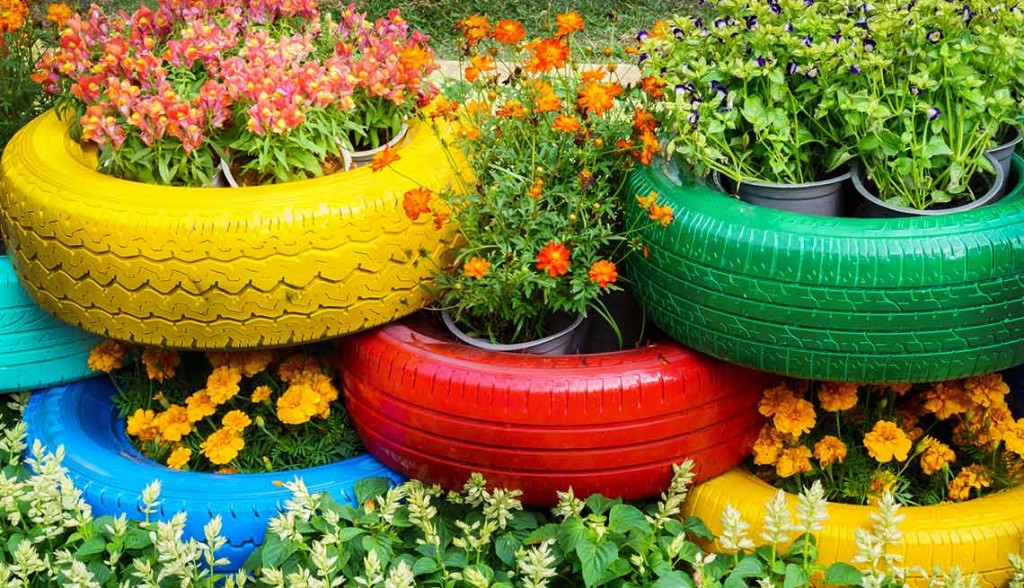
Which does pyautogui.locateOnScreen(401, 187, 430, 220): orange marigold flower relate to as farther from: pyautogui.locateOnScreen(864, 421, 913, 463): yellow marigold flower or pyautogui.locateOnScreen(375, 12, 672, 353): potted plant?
pyautogui.locateOnScreen(864, 421, 913, 463): yellow marigold flower

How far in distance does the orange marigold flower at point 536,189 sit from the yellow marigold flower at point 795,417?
779mm

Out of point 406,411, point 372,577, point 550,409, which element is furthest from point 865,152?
point 372,577

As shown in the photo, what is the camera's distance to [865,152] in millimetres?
2658

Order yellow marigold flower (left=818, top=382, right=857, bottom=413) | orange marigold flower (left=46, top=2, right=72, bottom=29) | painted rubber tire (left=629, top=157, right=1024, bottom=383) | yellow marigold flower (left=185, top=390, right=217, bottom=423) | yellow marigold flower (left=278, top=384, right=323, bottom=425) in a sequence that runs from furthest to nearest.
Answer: orange marigold flower (left=46, top=2, right=72, bottom=29), yellow marigold flower (left=185, top=390, right=217, bottom=423), yellow marigold flower (left=278, top=384, right=323, bottom=425), yellow marigold flower (left=818, top=382, right=857, bottom=413), painted rubber tire (left=629, top=157, right=1024, bottom=383)

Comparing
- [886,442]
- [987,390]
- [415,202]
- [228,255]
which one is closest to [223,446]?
[228,255]

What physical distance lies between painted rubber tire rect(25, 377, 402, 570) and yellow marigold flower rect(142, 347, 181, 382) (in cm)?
23

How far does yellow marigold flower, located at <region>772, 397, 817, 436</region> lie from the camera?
2660mm

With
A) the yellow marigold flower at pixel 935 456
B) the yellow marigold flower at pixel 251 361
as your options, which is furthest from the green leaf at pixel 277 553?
the yellow marigold flower at pixel 935 456

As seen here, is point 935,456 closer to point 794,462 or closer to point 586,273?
point 794,462

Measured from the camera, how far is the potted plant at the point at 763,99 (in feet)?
8.58

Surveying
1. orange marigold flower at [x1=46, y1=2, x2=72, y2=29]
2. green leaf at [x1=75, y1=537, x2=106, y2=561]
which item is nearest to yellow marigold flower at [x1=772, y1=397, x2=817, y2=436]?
green leaf at [x1=75, y1=537, x2=106, y2=561]

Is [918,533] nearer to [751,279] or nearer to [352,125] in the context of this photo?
[751,279]

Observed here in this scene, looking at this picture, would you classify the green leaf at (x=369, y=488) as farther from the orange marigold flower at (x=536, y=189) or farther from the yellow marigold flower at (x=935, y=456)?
the yellow marigold flower at (x=935, y=456)

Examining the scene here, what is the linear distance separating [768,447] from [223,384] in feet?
4.61
